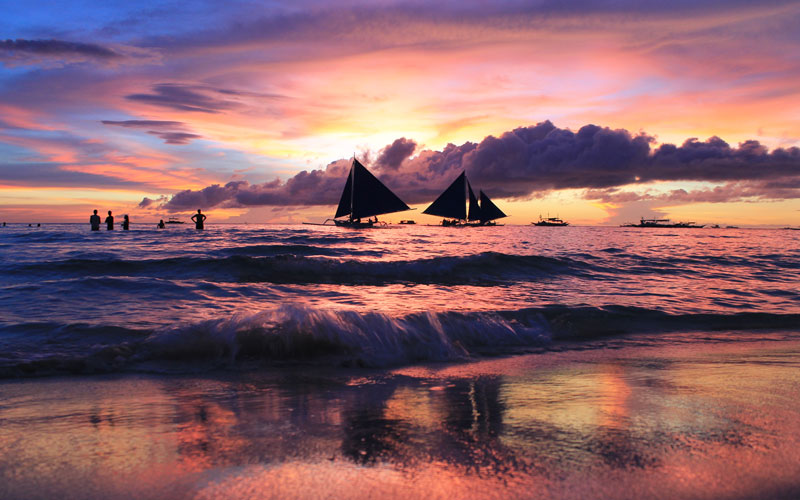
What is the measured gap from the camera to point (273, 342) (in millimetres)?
5668

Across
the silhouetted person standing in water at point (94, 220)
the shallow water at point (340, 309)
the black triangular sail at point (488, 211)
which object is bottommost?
the shallow water at point (340, 309)

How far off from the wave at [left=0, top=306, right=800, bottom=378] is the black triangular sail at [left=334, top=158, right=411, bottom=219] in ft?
190

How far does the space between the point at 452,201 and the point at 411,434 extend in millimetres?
83624

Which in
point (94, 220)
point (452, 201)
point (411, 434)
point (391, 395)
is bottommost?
point (391, 395)

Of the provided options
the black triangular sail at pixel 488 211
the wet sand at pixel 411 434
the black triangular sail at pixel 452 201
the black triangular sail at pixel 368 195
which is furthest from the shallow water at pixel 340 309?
the black triangular sail at pixel 488 211

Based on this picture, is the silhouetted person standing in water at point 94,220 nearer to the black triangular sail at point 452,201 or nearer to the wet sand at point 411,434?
the wet sand at point 411,434

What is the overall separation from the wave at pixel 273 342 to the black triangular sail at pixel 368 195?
2282 inches

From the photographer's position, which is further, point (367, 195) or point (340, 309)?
point (367, 195)

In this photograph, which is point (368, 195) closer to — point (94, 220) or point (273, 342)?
point (94, 220)

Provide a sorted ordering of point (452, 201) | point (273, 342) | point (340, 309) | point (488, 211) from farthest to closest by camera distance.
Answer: point (488, 211)
point (452, 201)
point (340, 309)
point (273, 342)

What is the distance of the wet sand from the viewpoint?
218 cm

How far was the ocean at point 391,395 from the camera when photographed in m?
2.27

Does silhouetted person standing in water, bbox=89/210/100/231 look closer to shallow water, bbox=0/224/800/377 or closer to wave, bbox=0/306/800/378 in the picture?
shallow water, bbox=0/224/800/377

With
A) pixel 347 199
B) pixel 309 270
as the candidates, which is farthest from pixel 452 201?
pixel 309 270
